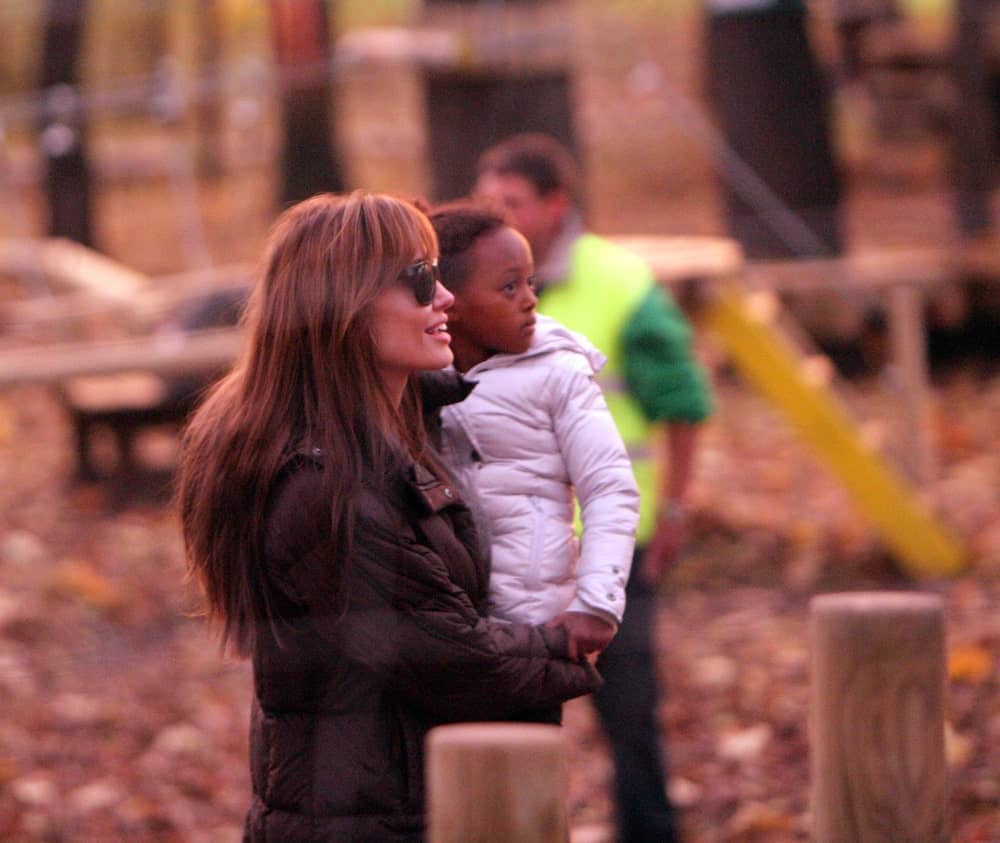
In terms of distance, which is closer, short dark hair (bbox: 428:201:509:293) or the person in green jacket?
short dark hair (bbox: 428:201:509:293)

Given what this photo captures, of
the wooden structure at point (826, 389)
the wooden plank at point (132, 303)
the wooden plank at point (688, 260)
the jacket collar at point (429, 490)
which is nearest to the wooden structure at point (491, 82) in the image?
the wooden plank at point (132, 303)

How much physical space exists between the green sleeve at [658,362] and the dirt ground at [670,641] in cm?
108

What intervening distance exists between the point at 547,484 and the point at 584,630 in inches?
7.9

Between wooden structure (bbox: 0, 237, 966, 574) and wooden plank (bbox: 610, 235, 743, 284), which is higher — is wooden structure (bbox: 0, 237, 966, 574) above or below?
below

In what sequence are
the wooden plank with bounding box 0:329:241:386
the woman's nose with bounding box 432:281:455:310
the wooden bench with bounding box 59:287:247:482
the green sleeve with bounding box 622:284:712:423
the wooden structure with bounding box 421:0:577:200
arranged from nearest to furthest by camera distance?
the woman's nose with bounding box 432:281:455:310
the green sleeve with bounding box 622:284:712:423
the wooden plank with bounding box 0:329:241:386
the wooden structure with bounding box 421:0:577:200
the wooden bench with bounding box 59:287:247:482

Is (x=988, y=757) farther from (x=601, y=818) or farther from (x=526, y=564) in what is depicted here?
(x=526, y=564)

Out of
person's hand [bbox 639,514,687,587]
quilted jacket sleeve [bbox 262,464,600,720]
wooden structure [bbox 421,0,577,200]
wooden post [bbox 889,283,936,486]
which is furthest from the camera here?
wooden structure [bbox 421,0,577,200]

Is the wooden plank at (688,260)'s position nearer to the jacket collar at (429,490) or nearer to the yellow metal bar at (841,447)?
the yellow metal bar at (841,447)

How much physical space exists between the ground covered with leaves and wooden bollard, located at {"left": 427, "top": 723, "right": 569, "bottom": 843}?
149 cm

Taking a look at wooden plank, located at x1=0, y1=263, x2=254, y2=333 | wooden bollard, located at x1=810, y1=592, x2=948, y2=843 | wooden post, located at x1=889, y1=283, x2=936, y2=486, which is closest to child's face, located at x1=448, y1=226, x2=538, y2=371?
wooden bollard, located at x1=810, y1=592, x2=948, y2=843

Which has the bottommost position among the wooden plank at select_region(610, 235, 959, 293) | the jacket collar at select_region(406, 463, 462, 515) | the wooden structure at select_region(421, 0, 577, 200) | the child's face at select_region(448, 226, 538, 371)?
the jacket collar at select_region(406, 463, 462, 515)

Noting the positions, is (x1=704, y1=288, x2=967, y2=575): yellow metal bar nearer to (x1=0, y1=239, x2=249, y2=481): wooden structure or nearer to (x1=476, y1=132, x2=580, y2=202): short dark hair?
(x1=0, y1=239, x2=249, y2=481): wooden structure

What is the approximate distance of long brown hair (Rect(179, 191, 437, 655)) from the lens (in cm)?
201

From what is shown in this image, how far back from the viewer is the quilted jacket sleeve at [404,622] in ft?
6.44
